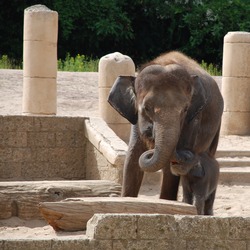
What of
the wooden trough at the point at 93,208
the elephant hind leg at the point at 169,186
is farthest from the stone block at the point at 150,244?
the elephant hind leg at the point at 169,186

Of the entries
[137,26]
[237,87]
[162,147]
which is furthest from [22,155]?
[137,26]

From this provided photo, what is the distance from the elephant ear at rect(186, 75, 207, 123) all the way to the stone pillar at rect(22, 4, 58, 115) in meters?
8.44

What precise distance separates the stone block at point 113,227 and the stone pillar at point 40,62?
11.2 metres

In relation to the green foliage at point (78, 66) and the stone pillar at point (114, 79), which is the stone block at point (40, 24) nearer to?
the stone pillar at point (114, 79)

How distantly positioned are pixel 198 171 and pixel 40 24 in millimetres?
8516

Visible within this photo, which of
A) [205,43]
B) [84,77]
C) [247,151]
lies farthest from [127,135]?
[205,43]

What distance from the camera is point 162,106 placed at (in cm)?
1077

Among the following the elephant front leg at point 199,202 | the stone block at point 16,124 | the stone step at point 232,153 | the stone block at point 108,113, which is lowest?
the stone step at point 232,153

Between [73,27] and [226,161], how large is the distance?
15.1 m

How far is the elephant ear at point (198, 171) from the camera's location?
11594 mm

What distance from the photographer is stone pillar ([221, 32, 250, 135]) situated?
19922mm

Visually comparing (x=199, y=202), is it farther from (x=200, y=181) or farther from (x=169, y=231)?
(x=169, y=231)

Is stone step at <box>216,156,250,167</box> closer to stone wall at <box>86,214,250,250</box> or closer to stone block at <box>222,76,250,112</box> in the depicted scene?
stone block at <box>222,76,250,112</box>

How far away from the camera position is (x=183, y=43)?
107 ft
